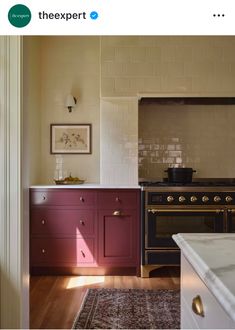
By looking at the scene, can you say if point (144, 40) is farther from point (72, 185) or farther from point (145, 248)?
point (145, 248)

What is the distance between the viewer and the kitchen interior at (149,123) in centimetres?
327

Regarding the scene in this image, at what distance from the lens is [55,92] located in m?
4.00

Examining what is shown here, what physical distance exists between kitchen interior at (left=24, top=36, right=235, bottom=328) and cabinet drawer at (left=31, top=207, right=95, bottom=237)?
218 millimetres

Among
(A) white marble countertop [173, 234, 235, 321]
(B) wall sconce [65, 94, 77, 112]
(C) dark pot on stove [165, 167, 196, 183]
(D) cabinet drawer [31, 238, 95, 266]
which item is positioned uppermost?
(B) wall sconce [65, 94, 77, 112]

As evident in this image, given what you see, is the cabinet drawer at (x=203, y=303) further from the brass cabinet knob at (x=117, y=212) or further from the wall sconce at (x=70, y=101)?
the wall sconce at (x=70, y=101)

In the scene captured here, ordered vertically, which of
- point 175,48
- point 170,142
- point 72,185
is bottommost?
point 72,185

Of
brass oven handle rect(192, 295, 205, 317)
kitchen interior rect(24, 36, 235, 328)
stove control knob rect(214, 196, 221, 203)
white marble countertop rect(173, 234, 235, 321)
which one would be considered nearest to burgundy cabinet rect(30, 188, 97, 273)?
kitchen interior rect(24, 36, 235, 328)

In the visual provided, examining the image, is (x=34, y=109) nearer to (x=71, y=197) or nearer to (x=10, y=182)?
(x=71, y=197)

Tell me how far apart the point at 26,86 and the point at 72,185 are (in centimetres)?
176

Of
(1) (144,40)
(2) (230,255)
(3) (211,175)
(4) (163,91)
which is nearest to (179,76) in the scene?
(4) (163,91)

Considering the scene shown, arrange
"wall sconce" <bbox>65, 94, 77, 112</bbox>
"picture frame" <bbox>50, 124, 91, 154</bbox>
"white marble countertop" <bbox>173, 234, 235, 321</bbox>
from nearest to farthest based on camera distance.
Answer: "white marble countertop" <bbox>173, 234, 235, 321</bbox> < "wall sconce" <bbox>65, 94, 77, 112</bbox> < "picture frame" <bbox>50, 124, 91, 154</bbox>

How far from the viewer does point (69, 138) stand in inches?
157

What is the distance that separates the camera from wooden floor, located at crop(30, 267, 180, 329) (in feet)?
Result: 7.80

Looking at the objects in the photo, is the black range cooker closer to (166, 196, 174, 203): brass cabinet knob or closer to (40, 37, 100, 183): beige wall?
(166, 196, 174, 203): brass cabinet knob
